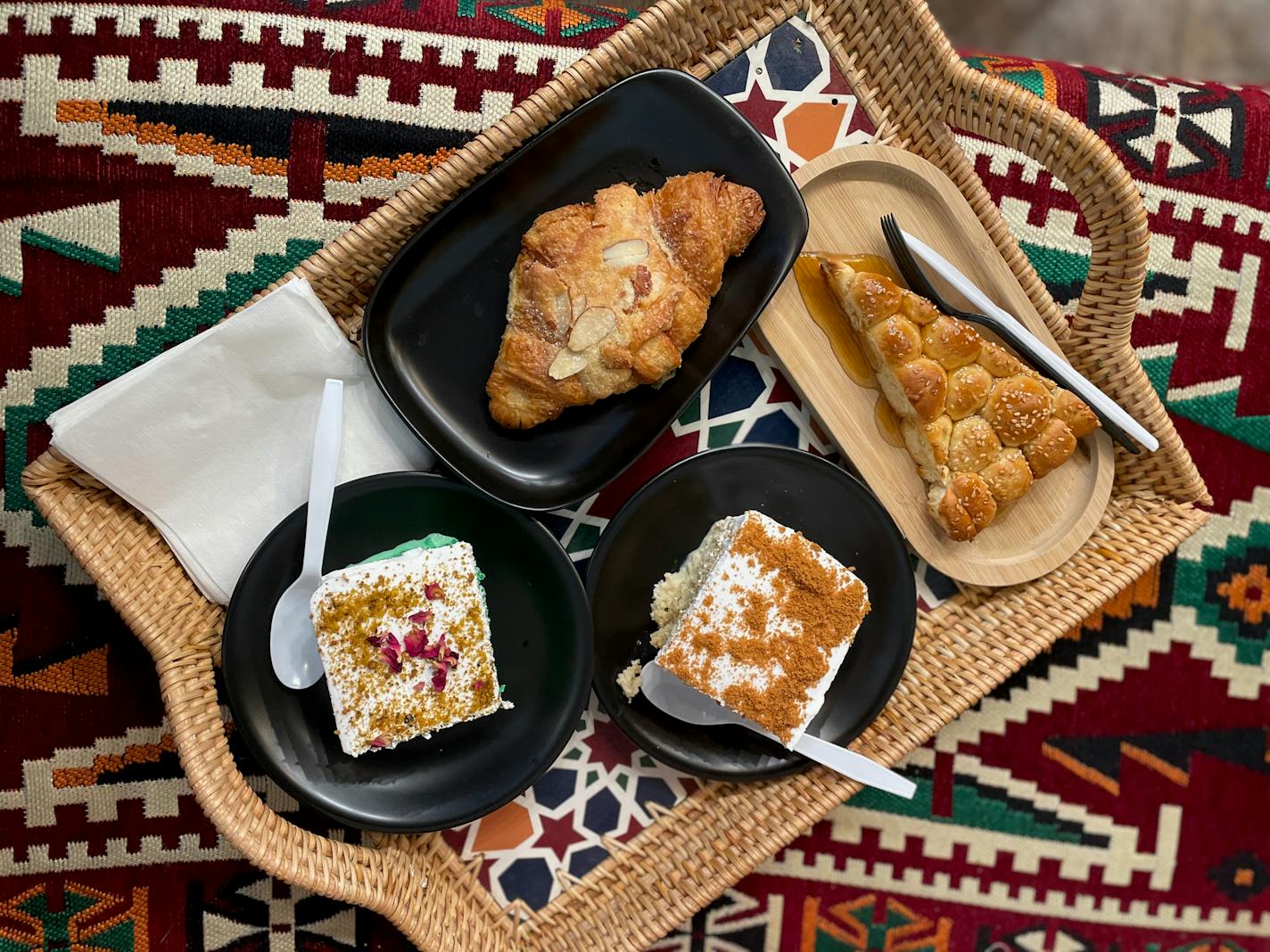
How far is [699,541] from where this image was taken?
1695 millimetres

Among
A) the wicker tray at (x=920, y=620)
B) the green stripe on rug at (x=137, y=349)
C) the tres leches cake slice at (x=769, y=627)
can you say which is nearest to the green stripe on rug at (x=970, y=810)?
the wicker tray at (x=920, y=620)

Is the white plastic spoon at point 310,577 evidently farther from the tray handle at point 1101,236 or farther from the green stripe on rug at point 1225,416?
the green stripe on rug at point 1225,416

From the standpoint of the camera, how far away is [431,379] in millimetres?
1594

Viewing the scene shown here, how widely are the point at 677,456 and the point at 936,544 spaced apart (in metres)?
0.53

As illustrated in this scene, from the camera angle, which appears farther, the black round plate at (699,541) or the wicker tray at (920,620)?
the black round plate at (699,541)

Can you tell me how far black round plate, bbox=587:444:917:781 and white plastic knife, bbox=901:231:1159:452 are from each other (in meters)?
0.42

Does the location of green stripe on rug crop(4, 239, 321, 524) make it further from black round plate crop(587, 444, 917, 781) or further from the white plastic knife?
the white plastic knife

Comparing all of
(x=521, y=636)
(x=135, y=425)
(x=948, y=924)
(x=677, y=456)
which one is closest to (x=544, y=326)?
(x=677, y=456)

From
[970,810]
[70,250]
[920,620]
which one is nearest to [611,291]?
[920,620]

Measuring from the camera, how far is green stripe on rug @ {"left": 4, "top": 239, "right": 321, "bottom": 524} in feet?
5.53

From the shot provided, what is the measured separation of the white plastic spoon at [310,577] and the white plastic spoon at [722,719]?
1.93 feet

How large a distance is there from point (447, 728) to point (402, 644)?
23cm

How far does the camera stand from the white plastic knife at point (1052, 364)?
67.4 inches

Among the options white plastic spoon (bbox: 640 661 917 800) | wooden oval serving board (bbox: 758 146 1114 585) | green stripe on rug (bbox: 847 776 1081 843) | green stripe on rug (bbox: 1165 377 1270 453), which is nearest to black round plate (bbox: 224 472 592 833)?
white plastic spoon (bbox: 640 661 917 800)
